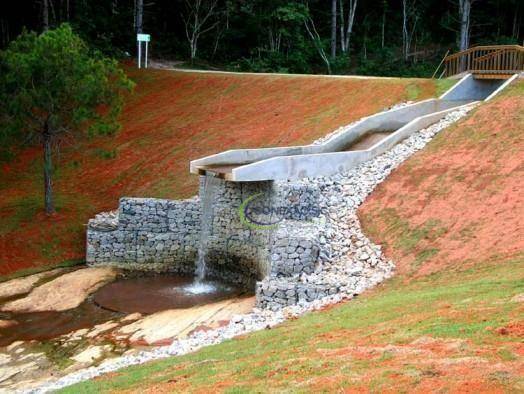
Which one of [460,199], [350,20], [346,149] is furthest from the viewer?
[350,20]

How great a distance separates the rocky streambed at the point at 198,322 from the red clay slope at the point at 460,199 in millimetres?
851

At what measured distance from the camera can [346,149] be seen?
2708cm

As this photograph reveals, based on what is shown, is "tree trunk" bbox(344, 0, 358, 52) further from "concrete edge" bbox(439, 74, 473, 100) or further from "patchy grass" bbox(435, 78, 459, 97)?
"concrete edge" bbox(439, 74, 473, 100)

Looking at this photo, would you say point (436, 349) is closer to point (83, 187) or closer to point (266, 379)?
point (266, 379)

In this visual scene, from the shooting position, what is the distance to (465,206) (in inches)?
784

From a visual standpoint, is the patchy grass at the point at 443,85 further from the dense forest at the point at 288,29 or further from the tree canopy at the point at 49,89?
the dense forest at the point at 288,29

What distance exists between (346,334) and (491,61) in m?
20.9

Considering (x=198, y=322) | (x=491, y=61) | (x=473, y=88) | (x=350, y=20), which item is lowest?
(x=198, y=322)

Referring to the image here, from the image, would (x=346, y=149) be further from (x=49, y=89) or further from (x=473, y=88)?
(x=49, y=89)

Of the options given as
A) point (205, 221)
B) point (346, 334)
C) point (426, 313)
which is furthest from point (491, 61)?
point (346, 334)

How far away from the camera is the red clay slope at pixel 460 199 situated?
17.9m

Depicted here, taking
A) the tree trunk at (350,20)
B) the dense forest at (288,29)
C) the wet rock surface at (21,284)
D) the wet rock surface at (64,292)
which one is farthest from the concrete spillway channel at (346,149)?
the tree trunk at (350,20)

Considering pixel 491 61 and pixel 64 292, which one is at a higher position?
pixel 491 61

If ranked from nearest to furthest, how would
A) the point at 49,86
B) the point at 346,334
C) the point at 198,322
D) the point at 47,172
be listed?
1. the point at 346,334
2. the point at 198,322
3. the point at 49,86
4. the point at 47,172
